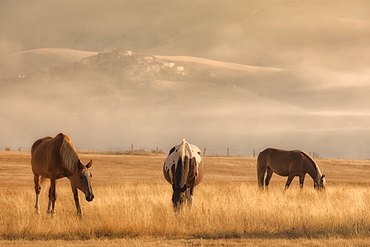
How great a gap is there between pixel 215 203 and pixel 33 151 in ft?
23.7

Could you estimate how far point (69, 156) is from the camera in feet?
56.6

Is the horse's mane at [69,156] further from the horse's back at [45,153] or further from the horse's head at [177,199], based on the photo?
the horse's head at [177,199]

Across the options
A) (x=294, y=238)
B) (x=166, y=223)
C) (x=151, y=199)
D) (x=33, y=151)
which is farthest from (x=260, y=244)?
(x=33, y=151)

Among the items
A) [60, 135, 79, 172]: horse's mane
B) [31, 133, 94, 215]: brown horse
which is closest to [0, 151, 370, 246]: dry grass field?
[31, 133, 94, 215]: brown horse

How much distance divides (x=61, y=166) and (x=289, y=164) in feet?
A: 49.5

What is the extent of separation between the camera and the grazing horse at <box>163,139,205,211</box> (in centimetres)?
1631

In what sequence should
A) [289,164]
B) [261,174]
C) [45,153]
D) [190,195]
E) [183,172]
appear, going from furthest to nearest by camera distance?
1. [261,174]
2. [289,164]
3. [45,153]
4. [190,195]
5. [183,172]

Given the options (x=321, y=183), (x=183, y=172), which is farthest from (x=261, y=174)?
(x=183, y=172)

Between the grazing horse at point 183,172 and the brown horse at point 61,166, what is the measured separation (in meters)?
2.62

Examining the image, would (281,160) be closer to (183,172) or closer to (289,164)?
(289,164)

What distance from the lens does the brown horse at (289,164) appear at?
28.4m

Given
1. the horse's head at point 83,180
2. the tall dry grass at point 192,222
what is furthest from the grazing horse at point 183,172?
the horse's head at point 83,180

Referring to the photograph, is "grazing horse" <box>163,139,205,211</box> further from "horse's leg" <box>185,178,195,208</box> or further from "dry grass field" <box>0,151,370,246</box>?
"dry grass field" <box>0,151,370,246</box>

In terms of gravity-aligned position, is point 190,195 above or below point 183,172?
below
